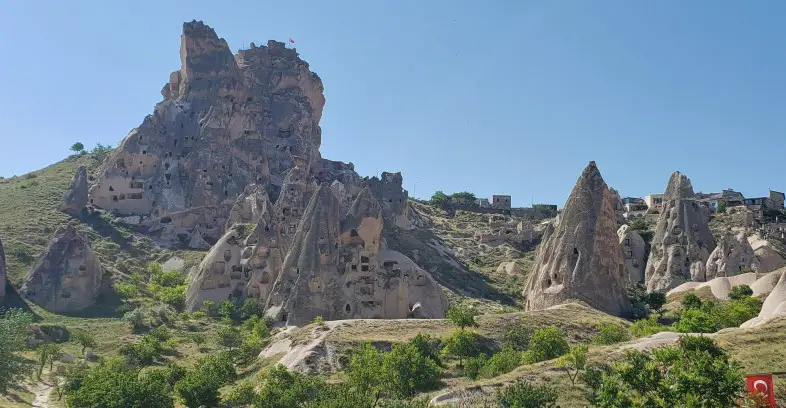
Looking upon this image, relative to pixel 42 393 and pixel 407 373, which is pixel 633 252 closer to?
pixel 407 373

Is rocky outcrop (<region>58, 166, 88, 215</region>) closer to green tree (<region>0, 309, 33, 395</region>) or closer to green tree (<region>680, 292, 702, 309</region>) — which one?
green tree (<region>0, 309, 33, 395</region>)

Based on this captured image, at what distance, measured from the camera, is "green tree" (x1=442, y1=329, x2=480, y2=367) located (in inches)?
1586

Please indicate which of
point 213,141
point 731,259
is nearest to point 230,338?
point 731,259

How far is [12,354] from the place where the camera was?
43750 mm

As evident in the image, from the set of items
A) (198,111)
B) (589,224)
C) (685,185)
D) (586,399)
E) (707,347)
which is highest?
(198,111)

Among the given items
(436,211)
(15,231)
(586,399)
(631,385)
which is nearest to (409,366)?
(586,399)

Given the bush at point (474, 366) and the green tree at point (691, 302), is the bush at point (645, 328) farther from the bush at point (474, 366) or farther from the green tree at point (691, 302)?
the green tree at point (691, 302)

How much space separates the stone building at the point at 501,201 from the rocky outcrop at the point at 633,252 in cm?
5356

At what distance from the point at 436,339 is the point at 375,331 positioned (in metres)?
3.98

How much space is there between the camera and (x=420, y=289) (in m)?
61.8

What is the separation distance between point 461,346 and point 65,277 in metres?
38.9

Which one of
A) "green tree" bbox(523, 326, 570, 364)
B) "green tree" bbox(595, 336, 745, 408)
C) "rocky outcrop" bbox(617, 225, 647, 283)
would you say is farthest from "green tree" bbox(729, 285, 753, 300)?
"rocky outcrop" bbox(617, 225, 647, 283)

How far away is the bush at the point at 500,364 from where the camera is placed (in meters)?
35.8

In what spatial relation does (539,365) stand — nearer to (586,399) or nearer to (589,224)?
(586,399)
